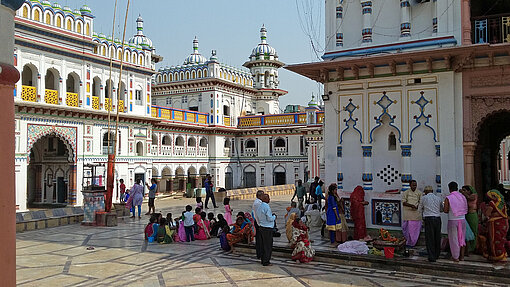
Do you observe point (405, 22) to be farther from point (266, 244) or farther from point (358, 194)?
point (266, 244)

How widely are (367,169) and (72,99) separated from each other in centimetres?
1569

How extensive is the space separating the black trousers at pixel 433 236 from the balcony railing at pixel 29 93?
672 inches

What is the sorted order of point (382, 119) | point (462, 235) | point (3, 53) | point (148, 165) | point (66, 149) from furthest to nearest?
point (148, 165)
point (66, 149)
point (382, 119)
point (462, 235)
point (3, 53)

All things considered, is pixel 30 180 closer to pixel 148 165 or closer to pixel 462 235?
pixel 148 165

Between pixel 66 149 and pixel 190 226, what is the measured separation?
13.8 meters

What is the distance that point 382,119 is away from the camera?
1051 cm

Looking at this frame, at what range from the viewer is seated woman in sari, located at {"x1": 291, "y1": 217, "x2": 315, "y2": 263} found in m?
8.70

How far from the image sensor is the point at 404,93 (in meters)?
10.2

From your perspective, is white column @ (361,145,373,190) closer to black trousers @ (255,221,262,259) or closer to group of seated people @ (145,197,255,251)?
group of seated people @ (145,197,255,251)

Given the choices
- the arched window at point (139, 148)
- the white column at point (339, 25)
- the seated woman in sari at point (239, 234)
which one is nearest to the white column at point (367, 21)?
the white column at point (339, 25)

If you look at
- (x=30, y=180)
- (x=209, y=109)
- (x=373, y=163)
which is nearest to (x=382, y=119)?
(x=373, y=163)

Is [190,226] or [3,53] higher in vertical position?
[3,53]

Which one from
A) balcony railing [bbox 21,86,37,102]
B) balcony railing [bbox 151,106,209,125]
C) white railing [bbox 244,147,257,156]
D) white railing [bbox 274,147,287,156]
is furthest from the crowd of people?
white railing [bbox 244,147,257,156]

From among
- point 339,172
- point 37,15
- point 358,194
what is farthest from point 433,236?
point 37,15
